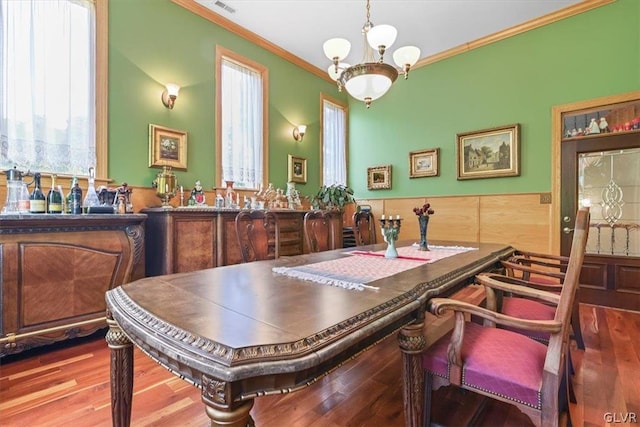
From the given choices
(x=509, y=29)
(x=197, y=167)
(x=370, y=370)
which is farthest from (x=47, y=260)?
(x=509, y=29)

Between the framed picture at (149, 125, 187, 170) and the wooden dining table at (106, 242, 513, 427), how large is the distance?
7.24ft

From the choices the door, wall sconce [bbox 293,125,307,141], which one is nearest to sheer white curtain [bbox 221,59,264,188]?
wall sconce [bbox 293,125,307,141]

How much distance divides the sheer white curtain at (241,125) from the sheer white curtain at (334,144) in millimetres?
1375

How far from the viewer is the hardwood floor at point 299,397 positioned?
4.79 ft

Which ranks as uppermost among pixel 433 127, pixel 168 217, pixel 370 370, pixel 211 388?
pixel 433 127

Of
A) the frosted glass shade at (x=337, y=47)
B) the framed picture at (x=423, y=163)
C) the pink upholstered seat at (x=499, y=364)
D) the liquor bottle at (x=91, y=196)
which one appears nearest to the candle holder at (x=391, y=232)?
the pink upholstered seat at (x=499, y=364)

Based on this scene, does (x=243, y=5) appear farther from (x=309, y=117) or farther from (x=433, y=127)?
(x=433, y=127)

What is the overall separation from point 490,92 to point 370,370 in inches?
156

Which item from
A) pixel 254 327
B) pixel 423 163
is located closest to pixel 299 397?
pixel 254 327

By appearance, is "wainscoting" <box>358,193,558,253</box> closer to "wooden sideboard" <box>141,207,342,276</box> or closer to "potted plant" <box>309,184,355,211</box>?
"potted plant" <box>309,184,355,211</box>

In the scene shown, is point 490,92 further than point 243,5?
Yes

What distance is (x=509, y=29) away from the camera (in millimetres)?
3865

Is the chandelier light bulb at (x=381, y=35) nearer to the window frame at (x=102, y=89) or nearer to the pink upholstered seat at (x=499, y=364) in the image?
the pink upholstered seat at (x=499, y=364)

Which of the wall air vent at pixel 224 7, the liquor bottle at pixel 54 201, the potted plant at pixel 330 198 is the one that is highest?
the wall air vent at pixel 224 7
